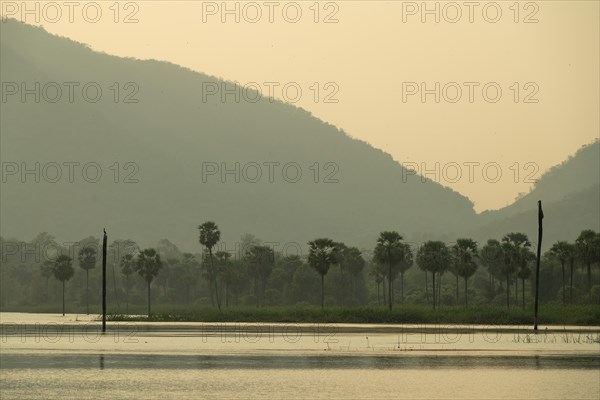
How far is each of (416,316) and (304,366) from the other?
75928mm

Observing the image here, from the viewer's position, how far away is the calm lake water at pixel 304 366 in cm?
5091

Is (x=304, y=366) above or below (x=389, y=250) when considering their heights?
below

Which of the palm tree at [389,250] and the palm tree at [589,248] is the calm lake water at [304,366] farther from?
the palm tree at [589,248]

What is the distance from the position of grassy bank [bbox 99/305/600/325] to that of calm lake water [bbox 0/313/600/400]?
27895 mm

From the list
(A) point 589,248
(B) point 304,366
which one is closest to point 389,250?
(A) point 589,248

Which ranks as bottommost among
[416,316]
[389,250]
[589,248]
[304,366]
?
[416,316]

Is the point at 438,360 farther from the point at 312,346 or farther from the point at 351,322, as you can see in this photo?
the point at 351,322

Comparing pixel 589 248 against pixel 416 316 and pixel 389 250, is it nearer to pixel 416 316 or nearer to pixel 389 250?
pixel 389 250

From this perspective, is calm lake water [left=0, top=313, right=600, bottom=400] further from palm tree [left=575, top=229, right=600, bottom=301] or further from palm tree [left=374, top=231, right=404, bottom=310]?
Answer: palm tree [left=575, top=229, right=600, bottom=301]

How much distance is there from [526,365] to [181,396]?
76.9 feet

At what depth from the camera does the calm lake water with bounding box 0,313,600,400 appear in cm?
5091

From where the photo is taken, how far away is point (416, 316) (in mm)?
138500

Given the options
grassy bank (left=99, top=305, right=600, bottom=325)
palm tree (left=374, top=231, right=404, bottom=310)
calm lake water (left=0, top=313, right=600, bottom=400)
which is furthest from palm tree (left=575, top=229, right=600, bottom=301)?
calm lake water (left=0, top=313, right=600, bottom=400)

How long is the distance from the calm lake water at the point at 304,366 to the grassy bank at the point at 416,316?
1098 inches
